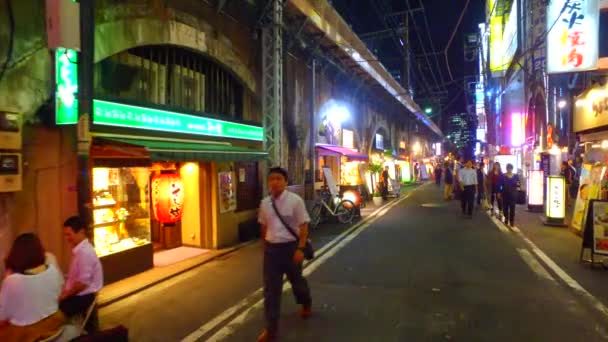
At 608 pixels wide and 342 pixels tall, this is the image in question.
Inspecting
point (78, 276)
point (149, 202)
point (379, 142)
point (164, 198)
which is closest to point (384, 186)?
point (379, 142)

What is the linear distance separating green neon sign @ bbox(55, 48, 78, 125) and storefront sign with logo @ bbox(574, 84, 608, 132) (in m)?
12.7

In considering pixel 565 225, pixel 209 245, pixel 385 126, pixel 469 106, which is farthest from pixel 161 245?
pixel 469 106

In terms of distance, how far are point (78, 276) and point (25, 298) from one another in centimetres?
93

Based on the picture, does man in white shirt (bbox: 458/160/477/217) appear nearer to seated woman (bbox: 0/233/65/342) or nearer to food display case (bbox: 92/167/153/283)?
food display case (bbox: 92/167/153/283)

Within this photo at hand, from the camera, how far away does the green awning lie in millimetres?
7905

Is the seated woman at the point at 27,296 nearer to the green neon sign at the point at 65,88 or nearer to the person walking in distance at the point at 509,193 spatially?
the green neon sign at the point at 65,88

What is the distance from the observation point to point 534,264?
8.80 meters

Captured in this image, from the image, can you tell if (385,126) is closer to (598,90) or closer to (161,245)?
(598,90)

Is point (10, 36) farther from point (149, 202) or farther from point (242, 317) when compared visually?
point (242, 317)

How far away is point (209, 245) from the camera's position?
11.0 meters

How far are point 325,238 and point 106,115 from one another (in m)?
6.67

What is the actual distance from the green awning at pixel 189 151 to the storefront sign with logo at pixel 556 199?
9.19 metres

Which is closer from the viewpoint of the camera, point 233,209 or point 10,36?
point 10,36

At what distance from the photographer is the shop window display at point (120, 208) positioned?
8297 mm
